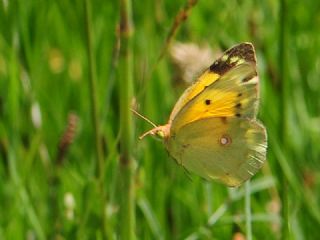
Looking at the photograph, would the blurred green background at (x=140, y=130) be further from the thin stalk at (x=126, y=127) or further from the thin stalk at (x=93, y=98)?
the thin stalk at (x=126, y=127)

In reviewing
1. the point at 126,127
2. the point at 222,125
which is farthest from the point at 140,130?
the point at 126,127

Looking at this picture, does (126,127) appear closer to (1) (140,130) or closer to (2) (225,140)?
(2) (225,140)

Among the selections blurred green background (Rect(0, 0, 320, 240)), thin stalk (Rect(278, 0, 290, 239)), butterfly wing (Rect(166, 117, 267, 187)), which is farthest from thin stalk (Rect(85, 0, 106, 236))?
thin stalk (Rect(278, 0, 290, 239))

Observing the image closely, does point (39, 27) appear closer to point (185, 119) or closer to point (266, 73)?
point (266, 73)

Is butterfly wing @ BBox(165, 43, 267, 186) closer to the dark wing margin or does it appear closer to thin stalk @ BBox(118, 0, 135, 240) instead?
the dark wing margin

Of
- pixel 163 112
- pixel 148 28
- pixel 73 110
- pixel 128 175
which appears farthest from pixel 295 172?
pixel 128 175

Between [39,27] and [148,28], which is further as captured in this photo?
[39,27]
